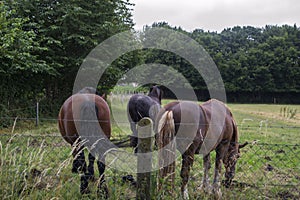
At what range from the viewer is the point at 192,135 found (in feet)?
12.2

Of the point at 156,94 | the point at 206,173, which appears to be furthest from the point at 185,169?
the point at 156,94

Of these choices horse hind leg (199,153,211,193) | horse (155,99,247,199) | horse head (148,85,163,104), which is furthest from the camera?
horse head (148,85,163,104)

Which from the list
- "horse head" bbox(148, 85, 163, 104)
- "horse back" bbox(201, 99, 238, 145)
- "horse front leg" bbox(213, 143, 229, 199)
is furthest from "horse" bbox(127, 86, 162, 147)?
"horse front leg" bbox(213, 143, 229, 199)

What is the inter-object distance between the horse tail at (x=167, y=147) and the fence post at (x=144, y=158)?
0.31m

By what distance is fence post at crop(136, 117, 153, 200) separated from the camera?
2523 millimetres

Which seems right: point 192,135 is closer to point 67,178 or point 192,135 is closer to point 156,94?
Answer: point 67,178

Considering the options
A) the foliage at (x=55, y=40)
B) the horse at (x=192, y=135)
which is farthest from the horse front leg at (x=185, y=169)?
the foliage at (x=55, y=40)

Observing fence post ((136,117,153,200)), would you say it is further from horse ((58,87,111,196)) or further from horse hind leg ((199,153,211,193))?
horse hind leg ((199,153,211,193))

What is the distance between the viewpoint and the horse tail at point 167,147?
3.05 m

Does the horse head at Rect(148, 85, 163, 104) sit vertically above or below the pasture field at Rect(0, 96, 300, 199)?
above

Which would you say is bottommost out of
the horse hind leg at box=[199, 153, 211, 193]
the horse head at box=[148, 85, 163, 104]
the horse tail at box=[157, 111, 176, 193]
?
the horse hind leg at box=[199, 153, 211, 193]

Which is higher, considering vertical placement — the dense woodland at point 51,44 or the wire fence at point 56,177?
the dense woodland at point 51,44

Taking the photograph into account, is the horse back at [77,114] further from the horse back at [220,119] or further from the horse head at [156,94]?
the horse head at [156,94]

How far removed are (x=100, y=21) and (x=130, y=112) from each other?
8550 millimetres
